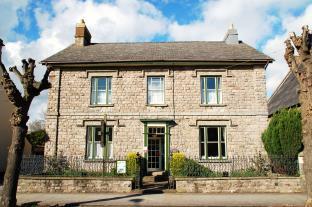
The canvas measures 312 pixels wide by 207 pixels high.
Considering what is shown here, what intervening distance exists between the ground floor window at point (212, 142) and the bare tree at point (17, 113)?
1012cm

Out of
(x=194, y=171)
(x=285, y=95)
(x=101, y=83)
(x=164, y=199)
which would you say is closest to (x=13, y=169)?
(x=164, y=199)

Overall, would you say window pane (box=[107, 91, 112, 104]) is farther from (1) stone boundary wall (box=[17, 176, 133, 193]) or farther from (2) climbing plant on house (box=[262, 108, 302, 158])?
(2) climbing plant on house (box=[262, 108, 302, 158])

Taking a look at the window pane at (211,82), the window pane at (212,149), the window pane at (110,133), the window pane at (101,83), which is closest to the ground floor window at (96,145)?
the window pane at (110,133)

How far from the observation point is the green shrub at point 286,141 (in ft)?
48.5

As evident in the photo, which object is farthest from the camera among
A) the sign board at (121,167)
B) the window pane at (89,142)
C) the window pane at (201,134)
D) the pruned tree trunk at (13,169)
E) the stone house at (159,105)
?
the window pane at (89,142)

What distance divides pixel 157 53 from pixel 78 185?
10.1m

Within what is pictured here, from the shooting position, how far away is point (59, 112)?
18.8m

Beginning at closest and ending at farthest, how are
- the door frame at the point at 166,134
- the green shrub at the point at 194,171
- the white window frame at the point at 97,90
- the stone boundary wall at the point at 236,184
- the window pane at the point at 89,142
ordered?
1. the stone boundary wall at the point at 236,184
2. the green shrub at the point at 194,171
3. the door frame at the point at 166,134
4. the window pane at the point at 89,142
5. the white window frame at the point at 97,90

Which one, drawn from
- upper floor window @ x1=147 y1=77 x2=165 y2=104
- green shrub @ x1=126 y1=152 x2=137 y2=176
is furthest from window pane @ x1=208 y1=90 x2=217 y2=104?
green shrub @ x1=126 y1=152 x2=137 y2=176

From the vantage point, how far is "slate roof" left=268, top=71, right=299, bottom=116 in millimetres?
22062

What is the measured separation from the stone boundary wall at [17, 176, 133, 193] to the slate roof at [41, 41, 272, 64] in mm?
7923

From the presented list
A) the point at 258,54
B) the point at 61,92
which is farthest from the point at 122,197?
the point at 258,54

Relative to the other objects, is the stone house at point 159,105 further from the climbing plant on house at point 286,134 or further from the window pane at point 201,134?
the climbing plant on house at point 286,134

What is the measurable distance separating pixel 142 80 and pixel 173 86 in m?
2.00
